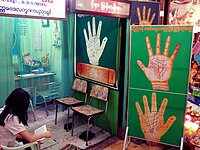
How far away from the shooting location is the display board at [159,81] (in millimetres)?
2775

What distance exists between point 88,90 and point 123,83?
911 mm

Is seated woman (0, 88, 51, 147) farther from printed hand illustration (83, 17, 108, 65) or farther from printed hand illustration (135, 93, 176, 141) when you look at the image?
printed hand illustration (83, 17, 108, 65)

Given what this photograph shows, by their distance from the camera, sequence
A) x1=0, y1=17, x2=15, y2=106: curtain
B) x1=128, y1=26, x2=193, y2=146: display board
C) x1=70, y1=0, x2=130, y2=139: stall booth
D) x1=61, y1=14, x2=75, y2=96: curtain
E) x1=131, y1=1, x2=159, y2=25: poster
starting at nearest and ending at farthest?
x1=128, y1=26, x2=193, y2=146: display board, x1=131, y1=1, x2=159, y2=25: poster, x1=70, y1=0, x2=130, y2=139: stall booth, x1=0, y1=17, x2=15, y2=106: curtain, x1=61, y1=14, x2=75, y2=96: curtain

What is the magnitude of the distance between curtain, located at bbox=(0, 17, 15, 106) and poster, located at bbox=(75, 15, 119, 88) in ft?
3.94

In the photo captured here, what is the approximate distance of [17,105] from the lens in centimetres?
230

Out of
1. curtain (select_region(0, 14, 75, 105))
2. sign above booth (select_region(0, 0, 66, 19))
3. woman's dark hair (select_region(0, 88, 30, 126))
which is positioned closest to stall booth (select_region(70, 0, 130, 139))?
curtain (select_region(0, 14, 75, 105))

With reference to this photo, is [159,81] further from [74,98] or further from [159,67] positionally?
[74,98]

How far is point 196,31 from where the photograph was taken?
306cm

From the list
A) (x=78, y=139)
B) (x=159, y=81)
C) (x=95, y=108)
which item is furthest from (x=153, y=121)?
(x=78, y=139)

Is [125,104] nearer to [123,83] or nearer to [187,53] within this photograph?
[123,83]

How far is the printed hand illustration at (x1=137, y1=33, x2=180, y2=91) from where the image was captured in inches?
111

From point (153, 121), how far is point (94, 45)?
66.6 inches

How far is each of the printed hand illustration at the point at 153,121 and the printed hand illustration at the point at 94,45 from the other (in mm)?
1234

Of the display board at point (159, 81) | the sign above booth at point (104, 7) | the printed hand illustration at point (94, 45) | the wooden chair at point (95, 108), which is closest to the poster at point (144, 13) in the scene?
the sign above booth at point (104, 7)
